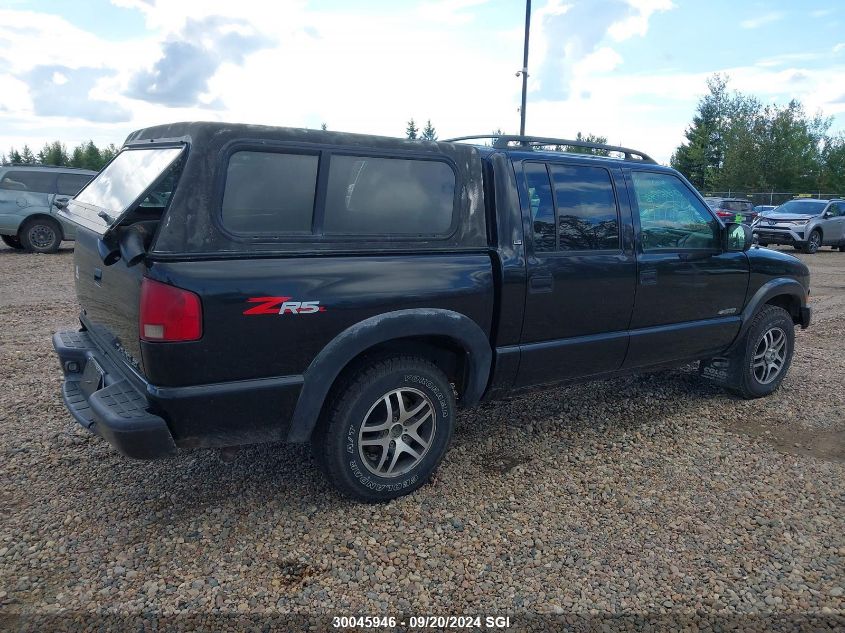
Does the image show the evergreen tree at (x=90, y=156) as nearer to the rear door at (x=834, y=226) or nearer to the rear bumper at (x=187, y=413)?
the rear door at (x=834, y=226)

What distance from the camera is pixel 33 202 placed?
13.2 metres

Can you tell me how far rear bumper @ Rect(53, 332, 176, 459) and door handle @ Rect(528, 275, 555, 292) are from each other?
6.69 ft

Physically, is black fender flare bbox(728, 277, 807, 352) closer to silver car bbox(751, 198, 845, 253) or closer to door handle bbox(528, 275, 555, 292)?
door handle bbox(528, 275, 555, 292)

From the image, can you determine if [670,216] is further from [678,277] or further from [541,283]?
[541,283]

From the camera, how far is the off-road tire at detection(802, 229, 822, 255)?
61.5 feet

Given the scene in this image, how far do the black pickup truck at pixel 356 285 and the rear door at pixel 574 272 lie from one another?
0.04 ft

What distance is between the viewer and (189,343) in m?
2.76

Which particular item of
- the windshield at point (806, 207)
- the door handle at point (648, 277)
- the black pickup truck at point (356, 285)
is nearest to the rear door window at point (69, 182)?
the black pickup truck at point (356, 285)

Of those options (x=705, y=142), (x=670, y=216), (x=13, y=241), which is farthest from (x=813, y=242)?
(x=705, y=142)

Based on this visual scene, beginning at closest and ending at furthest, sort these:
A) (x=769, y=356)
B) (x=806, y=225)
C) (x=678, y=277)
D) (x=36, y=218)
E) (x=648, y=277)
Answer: (x=648, y=277), (x=678, y=277), (x=769, y=356), (x=36, y=218), (x=806, y=225)

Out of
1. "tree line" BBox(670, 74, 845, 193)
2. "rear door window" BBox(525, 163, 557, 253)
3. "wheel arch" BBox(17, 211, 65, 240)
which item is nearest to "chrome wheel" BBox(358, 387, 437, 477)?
"rear door window" BBox(525, 163, 557, 253)

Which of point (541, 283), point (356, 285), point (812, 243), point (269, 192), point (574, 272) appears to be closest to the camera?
point (269, 192)

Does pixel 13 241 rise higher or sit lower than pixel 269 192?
lower

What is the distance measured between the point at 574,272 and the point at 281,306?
183 cm
